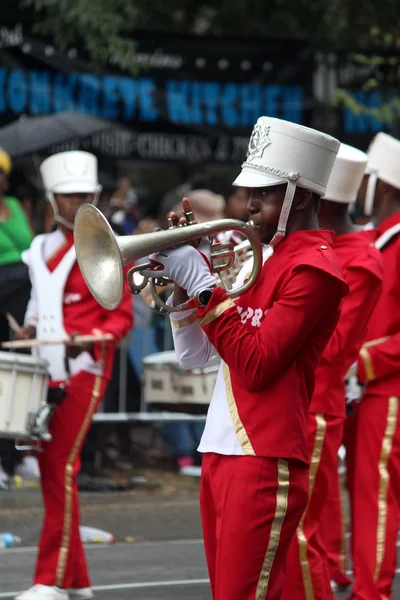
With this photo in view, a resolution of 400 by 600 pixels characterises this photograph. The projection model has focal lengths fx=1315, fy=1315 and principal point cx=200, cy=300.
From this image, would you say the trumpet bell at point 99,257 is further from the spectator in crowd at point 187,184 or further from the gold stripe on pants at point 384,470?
the spectator in crowd at point 187,184

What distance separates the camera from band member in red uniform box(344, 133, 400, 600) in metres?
6.28

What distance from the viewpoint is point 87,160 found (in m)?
7.51

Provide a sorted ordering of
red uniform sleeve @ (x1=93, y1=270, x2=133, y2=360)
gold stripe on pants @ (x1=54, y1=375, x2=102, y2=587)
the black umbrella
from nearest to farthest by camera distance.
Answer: gold stripe on pants @ (x1=54, y1=375, x2=102, y2=587) → red uniform sleeve @ (x1=93, y1=270, x2=133, y2=360) → the black umbrella

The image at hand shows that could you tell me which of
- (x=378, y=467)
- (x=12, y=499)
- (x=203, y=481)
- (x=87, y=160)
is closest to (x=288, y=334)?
(x=203, y=481)

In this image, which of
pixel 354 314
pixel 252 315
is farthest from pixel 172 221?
pixel 354 314

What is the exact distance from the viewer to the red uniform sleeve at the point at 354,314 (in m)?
5.86

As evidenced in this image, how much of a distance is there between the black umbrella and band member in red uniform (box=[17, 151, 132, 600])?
4.33 metres

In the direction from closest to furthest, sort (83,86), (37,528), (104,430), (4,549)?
1. (4,549)
2. (37,528)
3. (104,430)
4. (83,86)

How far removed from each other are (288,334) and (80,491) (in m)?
6.35

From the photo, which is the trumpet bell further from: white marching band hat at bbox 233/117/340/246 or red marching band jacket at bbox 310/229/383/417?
red marching band jacket at bbox 310/229/383/417

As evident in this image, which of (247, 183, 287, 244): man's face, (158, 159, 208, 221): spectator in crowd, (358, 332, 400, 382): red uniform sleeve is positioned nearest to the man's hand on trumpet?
(247, 183, 287, 244): man's face

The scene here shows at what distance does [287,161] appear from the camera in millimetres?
4422

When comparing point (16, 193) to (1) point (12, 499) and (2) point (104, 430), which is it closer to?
(2) point (104, 430)

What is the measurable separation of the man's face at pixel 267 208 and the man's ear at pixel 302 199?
6cm
